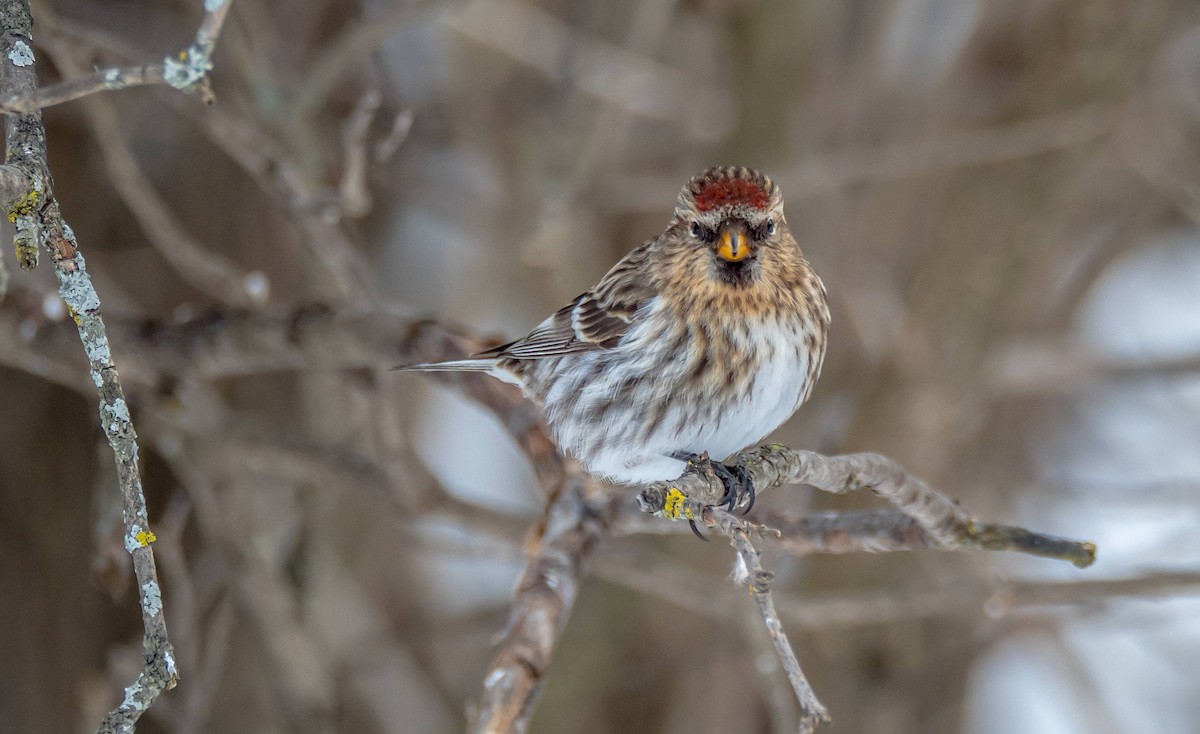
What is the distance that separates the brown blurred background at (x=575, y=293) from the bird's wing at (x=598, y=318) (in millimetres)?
360

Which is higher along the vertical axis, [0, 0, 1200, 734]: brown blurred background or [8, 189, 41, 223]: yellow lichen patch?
[0, 0, 1200, 734]: brown blurred background

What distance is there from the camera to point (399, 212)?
500 centimetres

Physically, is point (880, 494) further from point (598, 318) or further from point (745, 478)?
point (598, 318)

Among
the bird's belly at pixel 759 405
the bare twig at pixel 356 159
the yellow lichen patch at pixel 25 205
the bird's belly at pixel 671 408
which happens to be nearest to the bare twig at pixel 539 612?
the bird's belly at pixel 671 408

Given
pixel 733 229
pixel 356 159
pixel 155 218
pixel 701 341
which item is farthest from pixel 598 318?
pixel 155 218

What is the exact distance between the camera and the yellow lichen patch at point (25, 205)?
1.46m

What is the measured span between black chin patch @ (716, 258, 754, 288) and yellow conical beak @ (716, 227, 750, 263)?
5cm

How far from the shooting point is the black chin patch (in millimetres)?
2586

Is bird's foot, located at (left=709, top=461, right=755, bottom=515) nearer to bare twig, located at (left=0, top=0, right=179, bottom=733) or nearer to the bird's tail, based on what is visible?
the bird's tail

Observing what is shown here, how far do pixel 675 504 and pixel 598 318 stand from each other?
89 centimetres

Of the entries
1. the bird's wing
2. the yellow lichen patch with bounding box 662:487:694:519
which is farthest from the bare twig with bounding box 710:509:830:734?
the bird's wing

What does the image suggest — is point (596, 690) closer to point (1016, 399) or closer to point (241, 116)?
point (1016, 399)

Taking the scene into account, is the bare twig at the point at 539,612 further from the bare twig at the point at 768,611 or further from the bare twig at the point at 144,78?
the bare twig at the point at 144,78

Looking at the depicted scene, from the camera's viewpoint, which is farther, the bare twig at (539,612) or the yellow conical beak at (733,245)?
the yellow conical beak at (733,245)
